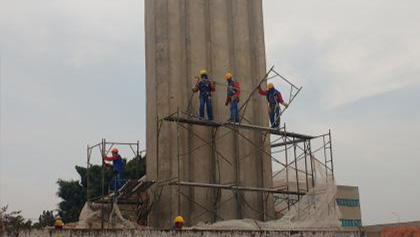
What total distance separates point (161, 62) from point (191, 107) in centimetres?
186

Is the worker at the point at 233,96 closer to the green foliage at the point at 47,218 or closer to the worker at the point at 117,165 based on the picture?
the worker at the point at 117,165

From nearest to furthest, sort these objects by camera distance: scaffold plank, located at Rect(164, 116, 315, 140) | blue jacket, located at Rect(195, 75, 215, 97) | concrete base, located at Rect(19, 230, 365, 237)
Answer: concrete base, located at Rect(19, 230, 365, 237)
scaffold plank, located at Rect(164, 116, 315, 140)
blue jacket, located at Rect(195, 75, 215, 97)

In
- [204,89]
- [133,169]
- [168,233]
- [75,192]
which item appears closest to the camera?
[168,233]

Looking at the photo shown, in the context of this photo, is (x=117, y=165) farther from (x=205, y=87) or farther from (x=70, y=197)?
(x=70, y=197)

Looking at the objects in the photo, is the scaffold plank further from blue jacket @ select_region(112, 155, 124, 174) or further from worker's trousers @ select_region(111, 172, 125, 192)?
worker's trousers @ select_region(111, 172, 125, 192)

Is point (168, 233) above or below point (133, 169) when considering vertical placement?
below

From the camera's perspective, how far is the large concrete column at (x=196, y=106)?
19.4m

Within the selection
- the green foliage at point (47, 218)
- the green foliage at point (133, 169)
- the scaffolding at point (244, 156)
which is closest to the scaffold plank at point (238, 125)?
the scaffolding at point (244, 156)

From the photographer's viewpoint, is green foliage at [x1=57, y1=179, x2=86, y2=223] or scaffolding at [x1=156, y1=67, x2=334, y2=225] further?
green foliage at [x1=57, y1=179, x2=86, y2=223]

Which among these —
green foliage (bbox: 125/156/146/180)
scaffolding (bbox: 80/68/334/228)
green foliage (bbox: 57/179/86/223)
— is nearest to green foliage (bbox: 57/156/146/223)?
green foliage (bbox: 57/179/86/223)

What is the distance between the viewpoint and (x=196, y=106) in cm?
2006

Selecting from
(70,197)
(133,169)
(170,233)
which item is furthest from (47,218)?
(170,233)

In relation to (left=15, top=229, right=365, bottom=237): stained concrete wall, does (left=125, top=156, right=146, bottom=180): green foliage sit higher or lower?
higher

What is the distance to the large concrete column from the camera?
63.5ft
